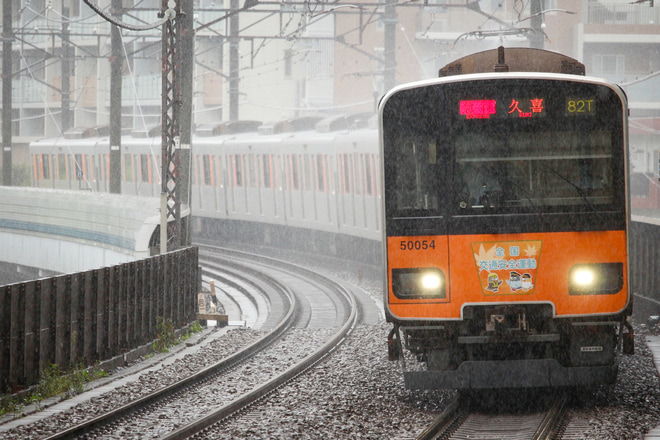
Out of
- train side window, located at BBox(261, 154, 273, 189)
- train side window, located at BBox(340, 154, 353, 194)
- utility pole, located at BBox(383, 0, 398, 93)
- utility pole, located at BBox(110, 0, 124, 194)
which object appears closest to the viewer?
train side window, located at BBox(340, 154, 353, 194)

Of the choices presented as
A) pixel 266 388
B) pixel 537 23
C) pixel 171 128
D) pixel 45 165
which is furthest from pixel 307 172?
pixel 45 165

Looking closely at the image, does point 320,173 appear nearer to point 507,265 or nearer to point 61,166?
point 507,265

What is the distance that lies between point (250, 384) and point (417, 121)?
342 cm

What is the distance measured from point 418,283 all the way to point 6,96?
28.2 m

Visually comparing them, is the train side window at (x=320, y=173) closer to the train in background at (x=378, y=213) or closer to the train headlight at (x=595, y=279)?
the train in background at (x=378, y=213)

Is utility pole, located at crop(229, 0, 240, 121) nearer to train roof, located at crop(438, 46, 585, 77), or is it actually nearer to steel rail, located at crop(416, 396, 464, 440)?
train roof, located at crop(438, 46, 585, 77)

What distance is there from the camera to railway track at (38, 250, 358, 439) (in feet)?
26.1

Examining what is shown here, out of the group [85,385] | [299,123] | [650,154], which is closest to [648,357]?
[85,385]

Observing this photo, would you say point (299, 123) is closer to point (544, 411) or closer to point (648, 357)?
point (648, 357)

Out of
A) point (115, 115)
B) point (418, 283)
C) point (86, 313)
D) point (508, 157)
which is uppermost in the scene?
point (115, 115)

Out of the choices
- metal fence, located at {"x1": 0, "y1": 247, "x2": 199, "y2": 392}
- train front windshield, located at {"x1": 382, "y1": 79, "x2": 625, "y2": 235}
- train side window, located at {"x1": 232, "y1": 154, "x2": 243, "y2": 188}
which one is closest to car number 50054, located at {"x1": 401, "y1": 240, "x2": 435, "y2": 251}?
train front windshield, located at {"x1": 382, "y1": 79, "x2": 625, "y2": 235}

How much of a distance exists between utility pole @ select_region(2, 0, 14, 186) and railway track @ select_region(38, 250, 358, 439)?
1473cm

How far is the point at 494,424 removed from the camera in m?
7.84

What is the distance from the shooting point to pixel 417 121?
26.6ft
